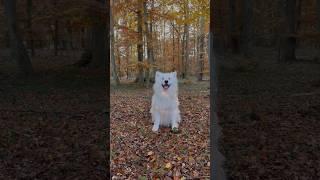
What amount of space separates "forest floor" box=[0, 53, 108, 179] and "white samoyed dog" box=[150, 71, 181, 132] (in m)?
0.77

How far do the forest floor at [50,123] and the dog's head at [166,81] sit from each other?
29.6 inches

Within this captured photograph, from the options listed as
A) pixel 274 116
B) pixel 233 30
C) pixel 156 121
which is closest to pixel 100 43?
pixel 156 121

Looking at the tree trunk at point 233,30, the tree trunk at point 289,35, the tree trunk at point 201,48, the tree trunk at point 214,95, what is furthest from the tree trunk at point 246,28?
the tree trunk at point 201,48

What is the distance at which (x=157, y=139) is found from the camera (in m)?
4.14

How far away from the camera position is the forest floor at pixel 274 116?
3.42m

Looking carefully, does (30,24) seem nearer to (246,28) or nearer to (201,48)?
(201,48)

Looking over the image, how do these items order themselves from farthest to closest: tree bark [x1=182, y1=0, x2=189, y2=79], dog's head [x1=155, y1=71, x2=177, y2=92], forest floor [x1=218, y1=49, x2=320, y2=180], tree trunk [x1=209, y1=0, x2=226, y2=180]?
tree bark [x1=182, y1=0, x2=189, y2=79] < dog's head [x1=155, y1=71, x2=177, y2=92] < tree trunk [x1=209, y1=0, x2=226, y2=180] < forest floor [x1=218, y1=49, x2=320, y2=180]

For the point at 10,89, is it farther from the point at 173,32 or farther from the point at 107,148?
the point at 173,32

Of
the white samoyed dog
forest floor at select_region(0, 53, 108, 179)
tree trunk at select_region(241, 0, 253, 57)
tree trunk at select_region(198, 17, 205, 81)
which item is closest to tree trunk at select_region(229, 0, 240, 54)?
tree trunk at select_region(241, 0, 253, 57)

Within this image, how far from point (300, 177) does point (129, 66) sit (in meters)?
2.05

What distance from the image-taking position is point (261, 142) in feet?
11.5

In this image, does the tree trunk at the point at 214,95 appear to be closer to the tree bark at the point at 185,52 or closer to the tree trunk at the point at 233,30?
the tree trunk at the point at 233,30

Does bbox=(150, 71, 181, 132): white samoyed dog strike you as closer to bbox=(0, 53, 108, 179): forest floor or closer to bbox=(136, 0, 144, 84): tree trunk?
bbox=(136, 0, 144, 84): tree trunk

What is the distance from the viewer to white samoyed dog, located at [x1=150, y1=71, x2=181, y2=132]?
4051 mm
